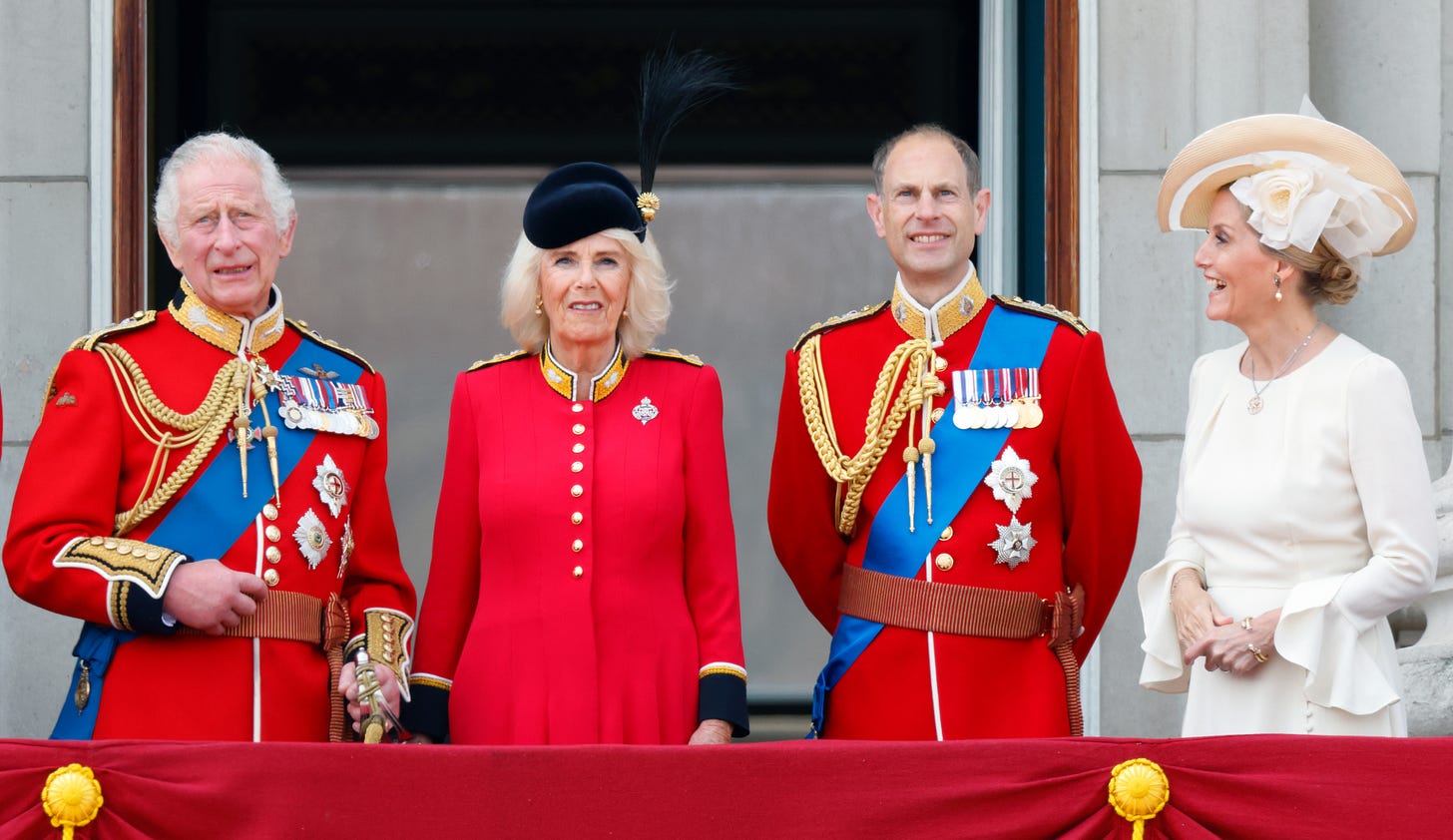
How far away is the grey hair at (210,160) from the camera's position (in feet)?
11.3

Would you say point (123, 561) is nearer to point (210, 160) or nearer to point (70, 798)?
point (70, 798)

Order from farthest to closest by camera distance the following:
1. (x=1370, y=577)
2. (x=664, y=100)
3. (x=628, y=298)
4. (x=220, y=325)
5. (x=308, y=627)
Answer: (x=664, y=100) → (x=628, y=298) → (x=220, y=325) → (x=308, y=627) → (x=1370, y=577)

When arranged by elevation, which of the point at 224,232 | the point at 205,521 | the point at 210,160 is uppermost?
the point at 210,160

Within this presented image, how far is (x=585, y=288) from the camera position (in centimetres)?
348

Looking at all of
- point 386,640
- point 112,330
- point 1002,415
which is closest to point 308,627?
point 386,640

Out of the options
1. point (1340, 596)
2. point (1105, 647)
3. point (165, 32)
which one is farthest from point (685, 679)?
point (165, 32)

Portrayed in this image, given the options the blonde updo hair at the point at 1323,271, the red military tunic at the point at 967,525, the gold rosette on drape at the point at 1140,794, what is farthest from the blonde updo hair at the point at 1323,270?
the gold rosette on drape at the point at 1140,794

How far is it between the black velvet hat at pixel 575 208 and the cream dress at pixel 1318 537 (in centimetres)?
110

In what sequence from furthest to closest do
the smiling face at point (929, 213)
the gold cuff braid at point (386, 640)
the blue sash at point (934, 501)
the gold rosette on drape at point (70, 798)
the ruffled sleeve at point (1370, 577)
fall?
the smiling face at point (929, 213) → the blue sash at point (934, 501) → the gold cuff braid at point (386, 640) → the ruffled sleeve at point (1370, 577) → the gold rosette on drape at point (70, 798)

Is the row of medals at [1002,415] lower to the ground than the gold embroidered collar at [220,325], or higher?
lower

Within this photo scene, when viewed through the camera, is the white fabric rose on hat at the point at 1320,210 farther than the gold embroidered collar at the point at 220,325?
No

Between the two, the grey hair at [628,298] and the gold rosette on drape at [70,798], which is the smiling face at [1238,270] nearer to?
the grey hair at [628,298]

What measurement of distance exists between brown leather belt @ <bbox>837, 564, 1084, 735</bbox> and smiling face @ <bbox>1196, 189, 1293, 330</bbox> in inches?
22.8

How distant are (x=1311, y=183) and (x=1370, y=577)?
0.66 metres
